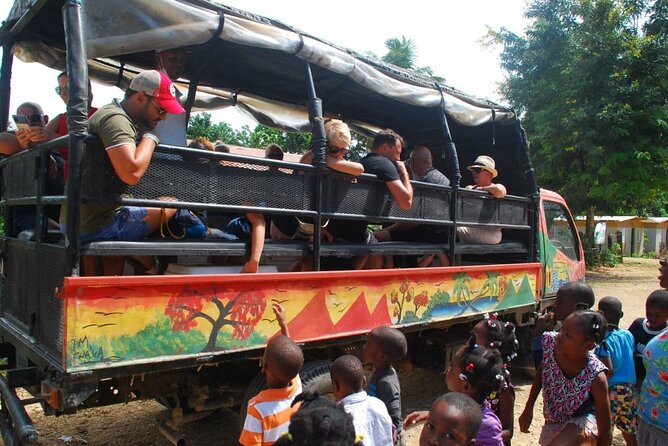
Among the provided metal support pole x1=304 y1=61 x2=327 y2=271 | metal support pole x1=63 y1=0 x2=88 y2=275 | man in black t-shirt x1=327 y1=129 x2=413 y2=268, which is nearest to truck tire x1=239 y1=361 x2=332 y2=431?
metal support pole x1=304 y1=61 x2=327 y2=271

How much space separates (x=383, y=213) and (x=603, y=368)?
1825 mm

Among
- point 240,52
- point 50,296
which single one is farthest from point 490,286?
point 50,296

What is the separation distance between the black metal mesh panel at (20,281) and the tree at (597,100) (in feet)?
47.4

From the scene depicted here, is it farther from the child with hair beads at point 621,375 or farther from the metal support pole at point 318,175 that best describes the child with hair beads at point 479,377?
the metal support pole at point 318,175

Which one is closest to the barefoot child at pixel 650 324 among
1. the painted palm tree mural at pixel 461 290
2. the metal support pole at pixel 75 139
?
the painted palm tree mural at pixel 461 290

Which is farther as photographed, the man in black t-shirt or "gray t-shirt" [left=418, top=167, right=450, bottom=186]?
"gray t-shirt" [left=418, top=167, right=450, bottom=186]

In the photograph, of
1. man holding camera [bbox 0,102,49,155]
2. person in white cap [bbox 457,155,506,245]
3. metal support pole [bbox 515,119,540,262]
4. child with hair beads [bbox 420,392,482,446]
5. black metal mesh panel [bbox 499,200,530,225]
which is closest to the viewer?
child with hair beads [bbox 420,392,482,446]

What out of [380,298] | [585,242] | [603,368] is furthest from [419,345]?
[585,242]

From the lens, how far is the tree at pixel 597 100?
1444 cm

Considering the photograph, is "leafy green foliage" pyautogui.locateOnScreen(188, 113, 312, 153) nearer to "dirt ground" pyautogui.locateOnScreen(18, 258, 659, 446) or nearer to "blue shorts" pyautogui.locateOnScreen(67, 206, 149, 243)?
"dirt ground" pyautogui.locateOnScreen(18, 258, 659, 446)

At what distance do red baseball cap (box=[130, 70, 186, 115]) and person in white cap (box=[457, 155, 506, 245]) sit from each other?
3141mm

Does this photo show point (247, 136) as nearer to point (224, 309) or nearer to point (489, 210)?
point (489, 210)

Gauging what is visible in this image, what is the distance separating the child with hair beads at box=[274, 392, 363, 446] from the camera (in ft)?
5.57

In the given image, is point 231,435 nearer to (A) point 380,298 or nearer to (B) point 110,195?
(A) point 380,298
